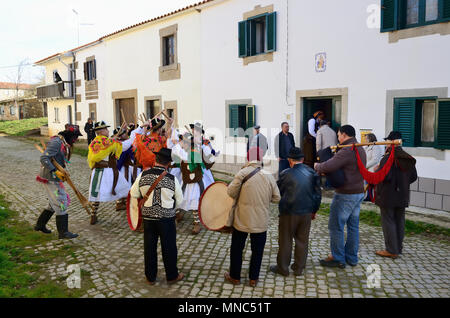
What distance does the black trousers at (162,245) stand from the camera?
4586 millimetres

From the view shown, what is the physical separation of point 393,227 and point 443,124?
3.73 meters

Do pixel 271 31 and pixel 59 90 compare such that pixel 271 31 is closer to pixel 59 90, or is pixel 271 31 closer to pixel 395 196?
pixel 395 196

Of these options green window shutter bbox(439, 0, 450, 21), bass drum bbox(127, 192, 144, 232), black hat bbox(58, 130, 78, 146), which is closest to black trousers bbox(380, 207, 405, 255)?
bass drum bbox(127, 192, 144, 232)

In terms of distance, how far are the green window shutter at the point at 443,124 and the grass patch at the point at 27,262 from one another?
7.36 meters

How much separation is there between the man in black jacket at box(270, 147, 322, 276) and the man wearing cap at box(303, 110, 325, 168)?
5660mm

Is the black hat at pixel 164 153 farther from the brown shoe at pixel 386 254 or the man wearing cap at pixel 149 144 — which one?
the brown shoe at pixel 386 254

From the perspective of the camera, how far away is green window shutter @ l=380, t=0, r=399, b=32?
847 cm

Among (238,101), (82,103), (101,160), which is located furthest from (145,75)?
(101,160)

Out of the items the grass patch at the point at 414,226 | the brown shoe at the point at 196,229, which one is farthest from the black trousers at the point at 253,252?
the grass patch at the point at 414,226

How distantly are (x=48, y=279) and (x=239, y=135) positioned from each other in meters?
8.68

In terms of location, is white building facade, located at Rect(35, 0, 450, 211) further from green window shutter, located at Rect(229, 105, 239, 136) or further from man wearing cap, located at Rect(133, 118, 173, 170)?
man wearing cap, located at Rect(133, 118, 173, 170)

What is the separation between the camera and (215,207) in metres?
5.03

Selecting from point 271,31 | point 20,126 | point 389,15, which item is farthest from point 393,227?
point 20,126
